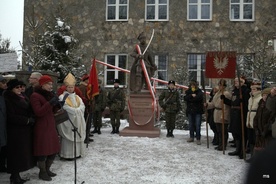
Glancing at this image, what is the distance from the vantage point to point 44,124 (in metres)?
5.15

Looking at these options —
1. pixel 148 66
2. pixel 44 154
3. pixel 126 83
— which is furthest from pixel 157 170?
pixel 126 83

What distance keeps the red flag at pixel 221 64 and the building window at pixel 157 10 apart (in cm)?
1030

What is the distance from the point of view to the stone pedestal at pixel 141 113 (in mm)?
9523

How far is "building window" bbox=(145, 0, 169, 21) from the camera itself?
1769 centimetres

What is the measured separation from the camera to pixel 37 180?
208 inches

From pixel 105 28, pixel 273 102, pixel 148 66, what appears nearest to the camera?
pixel 273 102

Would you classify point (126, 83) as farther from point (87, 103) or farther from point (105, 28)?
point (87, 103)

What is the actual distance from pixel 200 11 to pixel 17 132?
14.5 meters

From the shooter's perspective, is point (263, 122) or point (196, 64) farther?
point (196, 64)

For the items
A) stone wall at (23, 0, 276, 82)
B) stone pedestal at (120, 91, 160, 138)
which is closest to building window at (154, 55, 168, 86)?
stone wall at (23, 0, 276, 82)

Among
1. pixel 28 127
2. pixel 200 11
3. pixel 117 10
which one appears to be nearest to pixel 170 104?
pixel 28 127

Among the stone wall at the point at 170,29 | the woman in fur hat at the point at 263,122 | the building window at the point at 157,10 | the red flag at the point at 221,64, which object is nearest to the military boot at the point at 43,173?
the woman in fur hat at the point at 263,122

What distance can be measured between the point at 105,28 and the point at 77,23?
1694mm

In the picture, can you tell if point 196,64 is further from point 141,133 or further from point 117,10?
point 141,133
